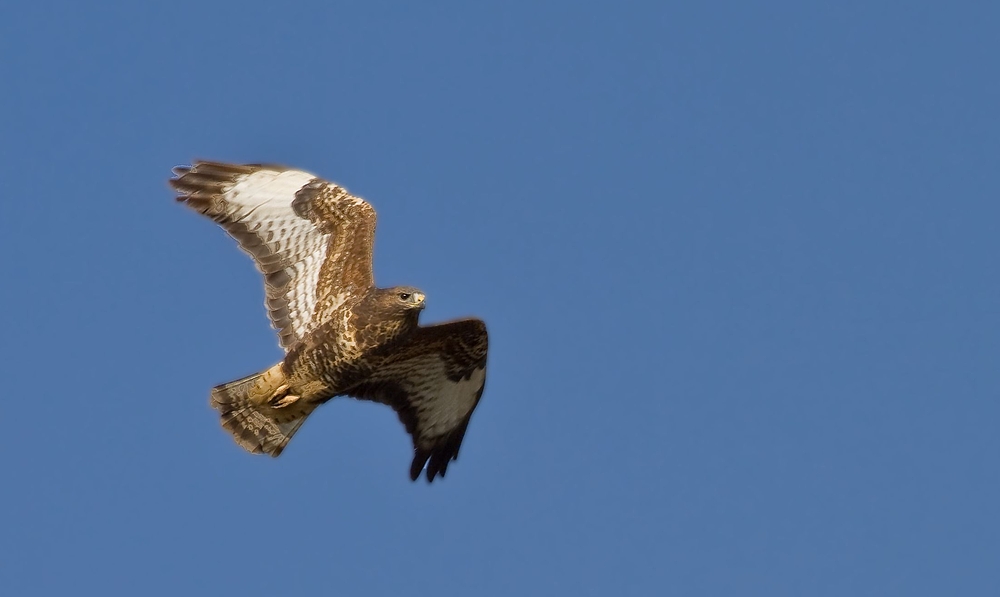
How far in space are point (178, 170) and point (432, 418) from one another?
361 cm

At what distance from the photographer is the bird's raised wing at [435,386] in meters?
12.0

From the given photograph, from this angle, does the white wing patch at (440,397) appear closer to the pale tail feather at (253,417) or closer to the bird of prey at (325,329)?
the bird of prey at (325,329)

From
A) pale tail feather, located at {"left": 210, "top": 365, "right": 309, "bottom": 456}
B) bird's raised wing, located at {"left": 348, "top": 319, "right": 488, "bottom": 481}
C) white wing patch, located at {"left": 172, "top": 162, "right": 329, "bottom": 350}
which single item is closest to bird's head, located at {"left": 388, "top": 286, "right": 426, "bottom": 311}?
bird's raised wing, located at {"left": 348, "top": 319, "right": 488, "bottom": 481}

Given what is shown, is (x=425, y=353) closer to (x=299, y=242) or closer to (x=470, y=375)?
(x=470, y=375)

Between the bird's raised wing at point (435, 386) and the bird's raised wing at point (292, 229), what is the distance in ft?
2.71

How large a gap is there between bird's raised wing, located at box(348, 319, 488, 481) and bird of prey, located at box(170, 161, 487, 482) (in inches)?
0.4

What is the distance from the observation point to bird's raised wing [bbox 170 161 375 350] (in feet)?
39.9

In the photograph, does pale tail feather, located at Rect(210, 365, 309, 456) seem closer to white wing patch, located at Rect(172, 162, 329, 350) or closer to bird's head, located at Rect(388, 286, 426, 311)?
white wing patch, located at Rect(172, 162, 329, 350)

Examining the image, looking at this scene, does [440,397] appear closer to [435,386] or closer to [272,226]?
[435,386]

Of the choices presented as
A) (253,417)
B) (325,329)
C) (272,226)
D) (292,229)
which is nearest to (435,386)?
(325,329)

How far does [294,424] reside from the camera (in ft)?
40.9

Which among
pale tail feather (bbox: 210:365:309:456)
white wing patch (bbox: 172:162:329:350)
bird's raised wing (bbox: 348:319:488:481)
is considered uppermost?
white wing patch (bbox: 172:162:329:350)

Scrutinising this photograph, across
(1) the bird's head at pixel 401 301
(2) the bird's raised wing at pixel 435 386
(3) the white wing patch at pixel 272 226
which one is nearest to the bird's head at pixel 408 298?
(1) the bird's head at pixel 401 301

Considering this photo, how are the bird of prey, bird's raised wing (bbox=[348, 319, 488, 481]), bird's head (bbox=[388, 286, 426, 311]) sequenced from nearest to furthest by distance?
bird's head (bbox=[388, 286, 426, 311]) → the bird of prey → bird's raised wing (bbox=[348, 319, 488, 481])
